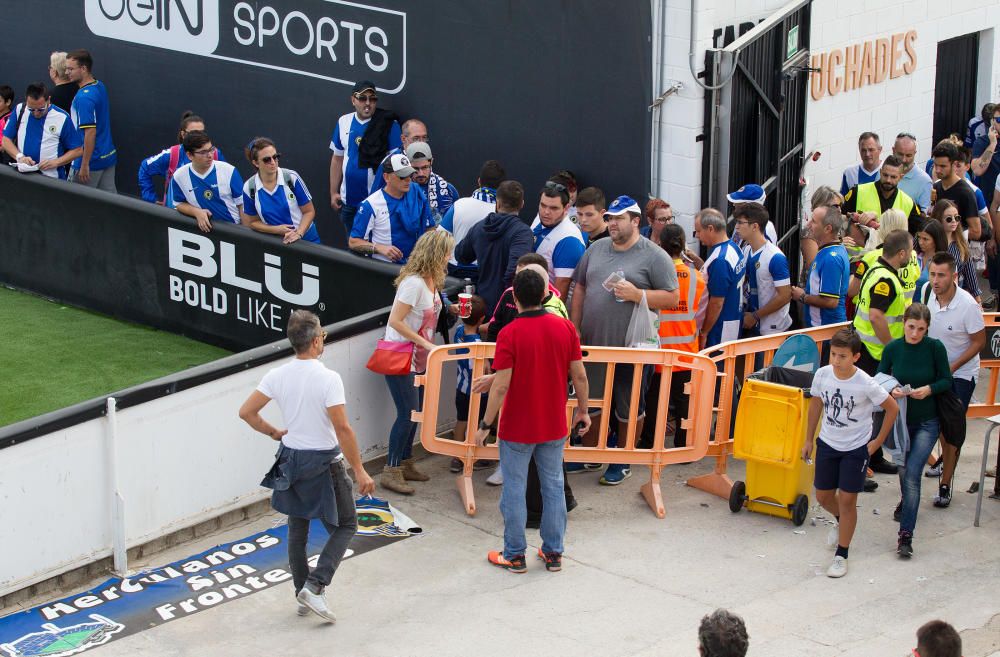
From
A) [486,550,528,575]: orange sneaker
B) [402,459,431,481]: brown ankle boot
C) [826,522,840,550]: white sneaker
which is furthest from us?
[402,459,431,481]: brown ankle boot

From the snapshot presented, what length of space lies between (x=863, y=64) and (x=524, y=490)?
6.99 meters

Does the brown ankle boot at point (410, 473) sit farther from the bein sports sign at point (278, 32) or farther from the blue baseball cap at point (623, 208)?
the bein sports sign at point (278, 32)

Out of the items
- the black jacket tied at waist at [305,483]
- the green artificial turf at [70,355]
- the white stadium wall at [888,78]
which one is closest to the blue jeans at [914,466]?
the black jacket tied at waist at [305,483]

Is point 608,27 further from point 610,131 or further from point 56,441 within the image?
point 56,441

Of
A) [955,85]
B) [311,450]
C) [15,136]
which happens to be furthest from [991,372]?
[15,136]

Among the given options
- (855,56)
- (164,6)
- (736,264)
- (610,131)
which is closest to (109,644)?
(736,264)

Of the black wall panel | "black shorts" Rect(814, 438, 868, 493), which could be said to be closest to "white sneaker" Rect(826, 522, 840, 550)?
"black shorts" Rect(814, 438, 868, 493)

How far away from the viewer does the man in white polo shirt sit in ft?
27.9

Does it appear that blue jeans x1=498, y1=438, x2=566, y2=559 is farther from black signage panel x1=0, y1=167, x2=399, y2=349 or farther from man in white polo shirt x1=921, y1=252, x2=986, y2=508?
black signage panel x1=0, y1=167, x2=399, y2=349

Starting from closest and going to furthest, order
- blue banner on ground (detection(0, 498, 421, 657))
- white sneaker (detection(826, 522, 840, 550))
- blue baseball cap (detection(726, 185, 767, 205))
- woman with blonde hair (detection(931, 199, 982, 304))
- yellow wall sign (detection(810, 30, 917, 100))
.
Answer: blue banner on ground (detection(0, 498, 421, 657))
white sneaker (detection(826, 522, 840, 550))
blue baseball cap (detection(726, 185, 767, 205))
woman with blonde hair (detection(931, 199, 982, 304))
yellow wall sign (detection(810, 30, 917, 100))

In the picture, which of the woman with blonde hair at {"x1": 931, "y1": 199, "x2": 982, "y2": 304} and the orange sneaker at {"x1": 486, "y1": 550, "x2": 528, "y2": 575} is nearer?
the orange sneaker at {"x1": 486, "y1": 550, "x2": 528, "y2": 575}

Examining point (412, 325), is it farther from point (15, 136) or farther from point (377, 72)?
point (15, 136)

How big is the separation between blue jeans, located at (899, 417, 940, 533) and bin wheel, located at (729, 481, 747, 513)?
38.2 inches

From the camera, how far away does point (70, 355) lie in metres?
12.2
